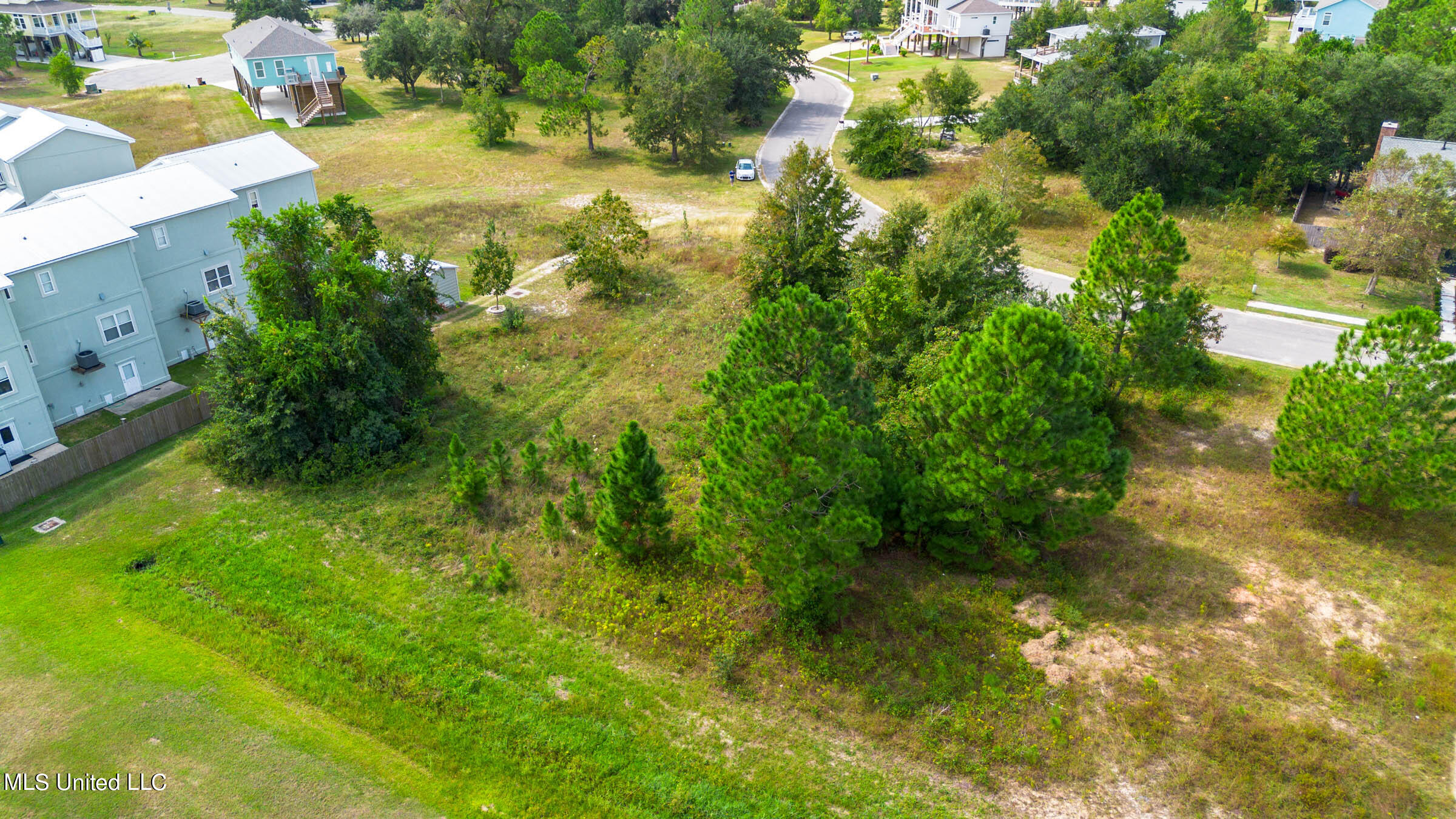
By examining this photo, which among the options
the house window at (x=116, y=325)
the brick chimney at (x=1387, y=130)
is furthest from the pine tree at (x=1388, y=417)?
the house window at (x=116, y=325)

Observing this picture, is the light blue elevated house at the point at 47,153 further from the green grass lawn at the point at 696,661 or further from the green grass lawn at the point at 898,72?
the green grass lawn at the point at 898,72

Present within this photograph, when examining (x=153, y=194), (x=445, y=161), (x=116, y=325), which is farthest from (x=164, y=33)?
(x=116, y=325)

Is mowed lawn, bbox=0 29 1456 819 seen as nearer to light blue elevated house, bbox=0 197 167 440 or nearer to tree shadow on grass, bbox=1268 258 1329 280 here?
light blue elevated house, bbox=0 197 167 440

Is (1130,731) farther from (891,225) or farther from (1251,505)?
(891,225)

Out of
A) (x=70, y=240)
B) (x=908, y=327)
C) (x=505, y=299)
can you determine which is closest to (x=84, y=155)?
(x=70, y=240)

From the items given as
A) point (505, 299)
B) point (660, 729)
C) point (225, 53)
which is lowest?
point (660, 729)

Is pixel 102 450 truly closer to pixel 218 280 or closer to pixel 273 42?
pixel 218 280

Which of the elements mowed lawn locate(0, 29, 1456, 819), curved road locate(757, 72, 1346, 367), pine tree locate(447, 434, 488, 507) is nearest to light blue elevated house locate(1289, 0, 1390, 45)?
curved road locate(757, 72, 1346, 367)
